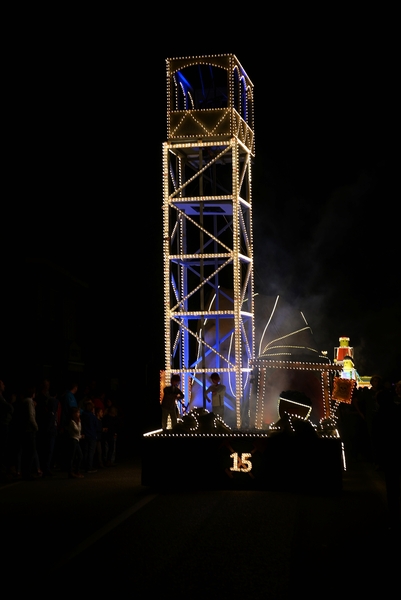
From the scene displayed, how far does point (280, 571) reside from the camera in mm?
8664

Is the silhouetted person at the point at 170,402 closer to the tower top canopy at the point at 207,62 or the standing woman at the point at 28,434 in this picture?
the standing woman at the point at 28,434

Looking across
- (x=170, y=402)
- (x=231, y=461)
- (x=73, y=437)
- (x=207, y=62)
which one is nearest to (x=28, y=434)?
(x=73, y=437)

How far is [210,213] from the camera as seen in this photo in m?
24.9

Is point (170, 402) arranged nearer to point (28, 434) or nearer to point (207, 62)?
point (28, 434)

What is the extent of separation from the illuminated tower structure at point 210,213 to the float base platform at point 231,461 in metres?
6.72

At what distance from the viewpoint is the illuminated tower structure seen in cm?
2328

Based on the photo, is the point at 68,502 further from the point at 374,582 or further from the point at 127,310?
the point at 127,310

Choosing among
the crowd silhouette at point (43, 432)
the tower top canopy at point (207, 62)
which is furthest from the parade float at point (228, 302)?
the crowd silhouette at point (43, 432)

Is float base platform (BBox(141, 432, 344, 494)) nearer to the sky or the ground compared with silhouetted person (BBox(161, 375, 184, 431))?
nearer to the ground

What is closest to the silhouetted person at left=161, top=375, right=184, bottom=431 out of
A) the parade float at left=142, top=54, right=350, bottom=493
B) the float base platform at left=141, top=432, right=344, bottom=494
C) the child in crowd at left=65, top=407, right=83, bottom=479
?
the parade float at left=142, top=54, right=350, bottom=493

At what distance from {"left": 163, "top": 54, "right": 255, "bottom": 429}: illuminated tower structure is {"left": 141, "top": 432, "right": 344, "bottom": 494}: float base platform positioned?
6722 mm

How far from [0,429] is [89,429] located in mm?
2299

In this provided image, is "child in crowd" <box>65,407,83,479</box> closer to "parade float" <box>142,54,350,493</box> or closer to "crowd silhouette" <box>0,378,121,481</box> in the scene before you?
"crowd silhouette" <box>0,378,121,481</box>

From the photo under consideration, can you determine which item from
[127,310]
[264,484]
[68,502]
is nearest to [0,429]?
[68,502]
